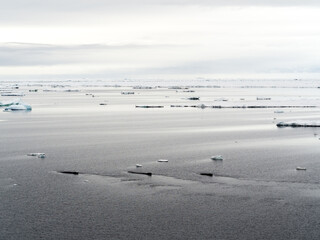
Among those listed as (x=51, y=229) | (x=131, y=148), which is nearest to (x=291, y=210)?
(x=51, y=229)

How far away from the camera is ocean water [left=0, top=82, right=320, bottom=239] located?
A: 8.82 m

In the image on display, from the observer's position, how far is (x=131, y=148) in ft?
55.6

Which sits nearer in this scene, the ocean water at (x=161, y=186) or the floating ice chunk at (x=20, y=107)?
the ocean water at (x=161, y=186)

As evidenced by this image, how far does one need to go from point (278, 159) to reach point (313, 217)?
5503 millimetres

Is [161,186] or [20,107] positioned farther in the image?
[20,107]

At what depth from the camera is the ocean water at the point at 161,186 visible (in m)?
8.82

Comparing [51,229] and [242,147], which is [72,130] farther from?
[51,229]

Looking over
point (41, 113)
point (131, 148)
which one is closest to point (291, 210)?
point (131, 148)

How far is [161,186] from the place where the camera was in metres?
11.6

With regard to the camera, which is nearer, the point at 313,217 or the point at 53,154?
the point at 313,217

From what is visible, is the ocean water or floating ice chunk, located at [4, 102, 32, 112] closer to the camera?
the ocean water

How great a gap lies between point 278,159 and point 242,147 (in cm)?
236

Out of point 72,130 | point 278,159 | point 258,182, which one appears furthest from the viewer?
point 72,130

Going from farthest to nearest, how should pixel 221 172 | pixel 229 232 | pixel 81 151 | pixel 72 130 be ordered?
pixel 72 130 → pixel 81 151 → pixel 221 172 → pixel 229 232
